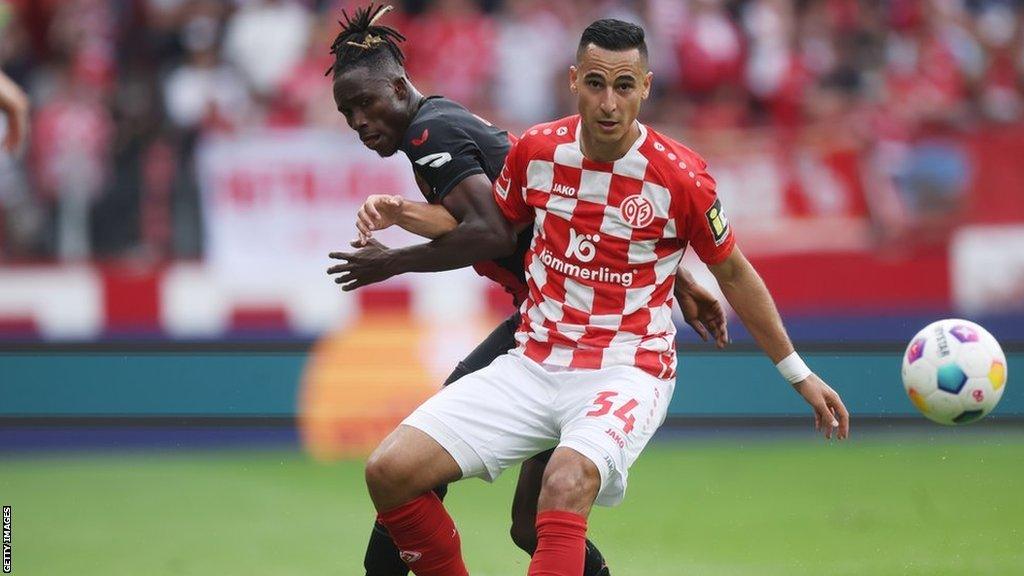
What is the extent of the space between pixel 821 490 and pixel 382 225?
4.26m

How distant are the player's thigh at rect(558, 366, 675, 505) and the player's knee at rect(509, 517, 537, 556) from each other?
62cm

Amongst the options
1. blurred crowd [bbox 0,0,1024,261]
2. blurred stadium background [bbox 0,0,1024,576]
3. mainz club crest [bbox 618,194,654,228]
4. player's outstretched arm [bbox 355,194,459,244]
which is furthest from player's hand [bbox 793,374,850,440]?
blurred crowd [bbox 0,0,1024,261]

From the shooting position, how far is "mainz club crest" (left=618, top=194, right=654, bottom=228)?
5.23 meters

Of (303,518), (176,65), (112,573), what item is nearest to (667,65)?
(176,65)

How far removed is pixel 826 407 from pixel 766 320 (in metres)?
0.38

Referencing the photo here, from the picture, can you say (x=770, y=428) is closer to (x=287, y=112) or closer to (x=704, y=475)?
(x=704, y=475)

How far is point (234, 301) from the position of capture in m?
10.8

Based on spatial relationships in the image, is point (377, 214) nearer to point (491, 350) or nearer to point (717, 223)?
point (491, 350)

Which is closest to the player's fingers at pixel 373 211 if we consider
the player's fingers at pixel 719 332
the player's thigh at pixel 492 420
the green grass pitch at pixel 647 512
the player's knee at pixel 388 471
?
the player's thigh at pixel 492 420

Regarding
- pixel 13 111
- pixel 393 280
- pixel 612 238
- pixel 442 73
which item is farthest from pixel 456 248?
pixel 442 73

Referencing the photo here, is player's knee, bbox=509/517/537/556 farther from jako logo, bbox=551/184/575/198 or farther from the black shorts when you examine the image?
jako logo, bbox=551/184/575/198

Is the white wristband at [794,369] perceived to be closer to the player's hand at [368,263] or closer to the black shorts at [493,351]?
the black shorts at [493,351]

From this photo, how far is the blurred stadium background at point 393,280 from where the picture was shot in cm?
905

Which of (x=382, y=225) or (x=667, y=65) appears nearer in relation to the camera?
(x=382, y=225)
